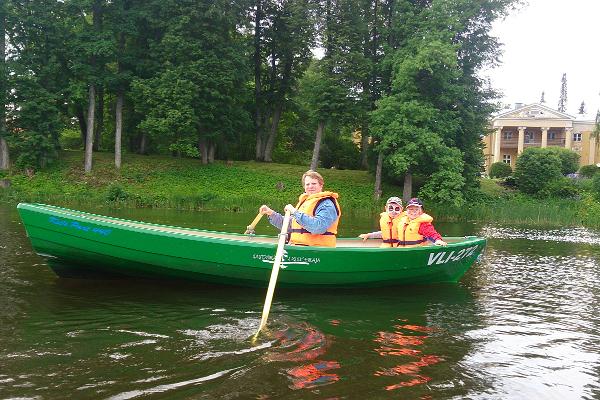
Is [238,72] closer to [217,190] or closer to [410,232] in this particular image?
[217,190]

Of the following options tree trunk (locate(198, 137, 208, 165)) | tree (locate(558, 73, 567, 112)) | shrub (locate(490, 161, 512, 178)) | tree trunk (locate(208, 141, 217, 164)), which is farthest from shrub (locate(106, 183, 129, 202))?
tree (locate(558, 73, 567, 112))

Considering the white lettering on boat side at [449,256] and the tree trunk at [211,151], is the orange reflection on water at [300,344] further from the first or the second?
the tree trunk at [211,151]

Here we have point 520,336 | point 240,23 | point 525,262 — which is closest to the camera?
point 520,336

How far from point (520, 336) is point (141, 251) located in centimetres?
455

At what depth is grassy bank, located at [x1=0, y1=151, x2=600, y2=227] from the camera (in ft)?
67.7

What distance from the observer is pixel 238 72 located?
87.0ft

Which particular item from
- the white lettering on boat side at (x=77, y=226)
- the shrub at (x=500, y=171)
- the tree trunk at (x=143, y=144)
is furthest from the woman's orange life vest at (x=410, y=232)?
the shrub at (x=500, y=171)

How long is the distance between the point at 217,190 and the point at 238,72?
6.31m

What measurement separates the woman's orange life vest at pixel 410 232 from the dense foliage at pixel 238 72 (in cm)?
1433

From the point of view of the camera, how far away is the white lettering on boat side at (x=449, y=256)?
25.7 feet

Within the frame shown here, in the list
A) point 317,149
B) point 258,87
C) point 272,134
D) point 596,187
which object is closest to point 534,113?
point 596,187

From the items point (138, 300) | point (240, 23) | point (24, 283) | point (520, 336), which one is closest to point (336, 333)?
point (520, 336)

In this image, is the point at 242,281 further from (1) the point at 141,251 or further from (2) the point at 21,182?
(2) the point at 21,182

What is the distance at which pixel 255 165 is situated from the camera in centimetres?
2853
